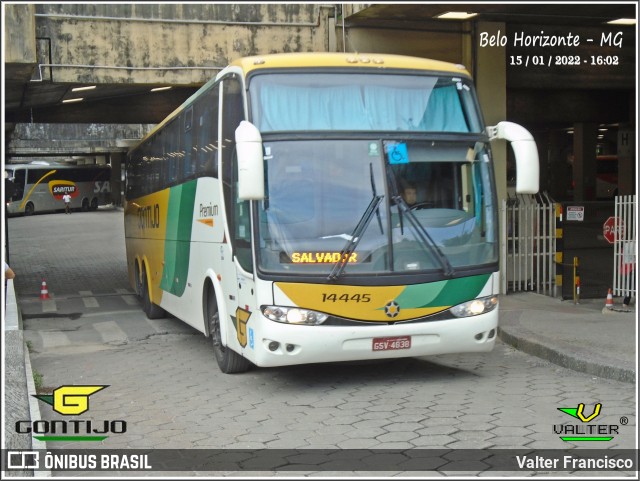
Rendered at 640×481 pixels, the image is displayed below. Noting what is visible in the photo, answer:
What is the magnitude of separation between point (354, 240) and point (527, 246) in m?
7.94

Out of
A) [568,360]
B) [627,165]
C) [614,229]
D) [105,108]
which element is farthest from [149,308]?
[627,165]

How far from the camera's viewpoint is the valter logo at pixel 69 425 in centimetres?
665

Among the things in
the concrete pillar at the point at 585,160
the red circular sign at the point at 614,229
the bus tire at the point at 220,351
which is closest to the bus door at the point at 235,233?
the bus tire at the point at 220,351

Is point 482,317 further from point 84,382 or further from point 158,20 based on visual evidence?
point 158,20

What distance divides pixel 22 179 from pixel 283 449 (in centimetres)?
4978

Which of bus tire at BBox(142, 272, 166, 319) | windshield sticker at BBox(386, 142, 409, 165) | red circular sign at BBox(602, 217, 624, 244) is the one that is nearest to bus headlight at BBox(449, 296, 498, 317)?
windshield sticker at BBox(386, 142, 409, 165)

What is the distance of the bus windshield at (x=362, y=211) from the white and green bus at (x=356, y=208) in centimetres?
1

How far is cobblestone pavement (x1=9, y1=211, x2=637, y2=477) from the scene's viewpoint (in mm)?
6504

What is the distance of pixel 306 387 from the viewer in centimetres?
843

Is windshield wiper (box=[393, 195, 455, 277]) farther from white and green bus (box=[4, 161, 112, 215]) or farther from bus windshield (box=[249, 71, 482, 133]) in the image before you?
white and green bus (box=[4, 161, 112, 215])

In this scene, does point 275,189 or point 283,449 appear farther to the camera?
point 275,189

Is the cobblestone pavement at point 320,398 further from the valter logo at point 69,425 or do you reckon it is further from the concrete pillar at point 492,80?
the concrete pillar at point 492,80

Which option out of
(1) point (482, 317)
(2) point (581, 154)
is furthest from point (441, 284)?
(2) point (581, 154)

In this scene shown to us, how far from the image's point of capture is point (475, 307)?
8227 millimetres
